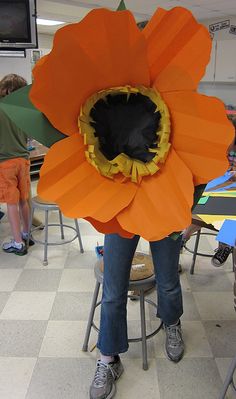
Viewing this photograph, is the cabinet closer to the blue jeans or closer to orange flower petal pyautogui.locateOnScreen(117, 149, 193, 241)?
the blue jeans

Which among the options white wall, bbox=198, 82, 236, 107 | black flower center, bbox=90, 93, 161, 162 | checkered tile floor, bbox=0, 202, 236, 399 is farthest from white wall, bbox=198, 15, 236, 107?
black flower center, bbox=90, 93, 161, 162

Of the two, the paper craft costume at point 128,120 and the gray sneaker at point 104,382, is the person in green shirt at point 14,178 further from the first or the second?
the paper craft costume at point 128,120

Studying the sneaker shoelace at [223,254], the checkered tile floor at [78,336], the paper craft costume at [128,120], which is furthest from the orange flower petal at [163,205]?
the sneaker shoelace at [223,254]

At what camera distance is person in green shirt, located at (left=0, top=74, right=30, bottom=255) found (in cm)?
253

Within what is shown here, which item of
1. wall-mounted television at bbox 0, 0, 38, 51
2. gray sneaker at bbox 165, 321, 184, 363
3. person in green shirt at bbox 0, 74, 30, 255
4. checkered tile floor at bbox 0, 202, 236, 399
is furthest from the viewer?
wall-mounted television at bbox 0, 0, 38, 51

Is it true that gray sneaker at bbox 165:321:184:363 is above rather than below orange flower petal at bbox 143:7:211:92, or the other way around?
below

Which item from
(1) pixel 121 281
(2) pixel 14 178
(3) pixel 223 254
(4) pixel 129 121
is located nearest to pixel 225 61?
(3) pixel 223 254

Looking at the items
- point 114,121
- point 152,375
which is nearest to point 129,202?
point 114,121

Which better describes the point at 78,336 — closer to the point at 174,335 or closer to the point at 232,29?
the point at 174,335

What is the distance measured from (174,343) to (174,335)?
4 cm

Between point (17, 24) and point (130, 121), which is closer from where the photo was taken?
point (130, 121)

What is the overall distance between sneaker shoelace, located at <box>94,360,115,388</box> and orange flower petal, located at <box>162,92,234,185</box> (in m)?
1.16

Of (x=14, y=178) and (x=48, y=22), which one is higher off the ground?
(x=48, y=22)

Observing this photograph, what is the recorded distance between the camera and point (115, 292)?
1.37 m
